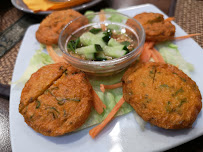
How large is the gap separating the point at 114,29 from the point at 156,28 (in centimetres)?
69

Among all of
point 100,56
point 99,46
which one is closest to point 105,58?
point 100,56

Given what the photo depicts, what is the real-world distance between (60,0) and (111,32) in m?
2.08

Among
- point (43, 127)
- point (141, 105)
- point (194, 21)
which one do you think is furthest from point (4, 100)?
point (194, 21)

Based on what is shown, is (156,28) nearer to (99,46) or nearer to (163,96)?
(99,46)

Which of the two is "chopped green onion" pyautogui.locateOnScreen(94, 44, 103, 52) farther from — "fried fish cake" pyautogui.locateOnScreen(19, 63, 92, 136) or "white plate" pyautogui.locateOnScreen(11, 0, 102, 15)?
"white plate" pyautogui.locateOnScreen(11, 0, 102, 15)

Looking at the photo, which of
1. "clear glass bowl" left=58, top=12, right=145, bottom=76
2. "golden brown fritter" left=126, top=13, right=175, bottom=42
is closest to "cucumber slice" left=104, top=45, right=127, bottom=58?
"clear glass bowl" left=58, top=12, right=145, bottom=76

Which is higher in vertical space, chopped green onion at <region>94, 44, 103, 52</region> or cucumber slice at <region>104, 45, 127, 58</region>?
chopped green onion at <region>94, 44, 103, 52</region>

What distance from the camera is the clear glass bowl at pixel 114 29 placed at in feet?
7.04

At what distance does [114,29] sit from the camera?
2912 mm

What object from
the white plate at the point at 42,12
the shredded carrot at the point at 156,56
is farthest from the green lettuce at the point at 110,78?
the white plate at the point at 42,12

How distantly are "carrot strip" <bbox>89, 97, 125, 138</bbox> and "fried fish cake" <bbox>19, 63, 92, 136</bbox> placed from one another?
0.51 ft

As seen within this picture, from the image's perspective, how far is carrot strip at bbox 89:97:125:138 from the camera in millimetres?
1832

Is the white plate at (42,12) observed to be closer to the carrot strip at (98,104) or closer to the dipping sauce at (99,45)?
the dipping sauce at (99,45)

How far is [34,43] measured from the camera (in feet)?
10.1
